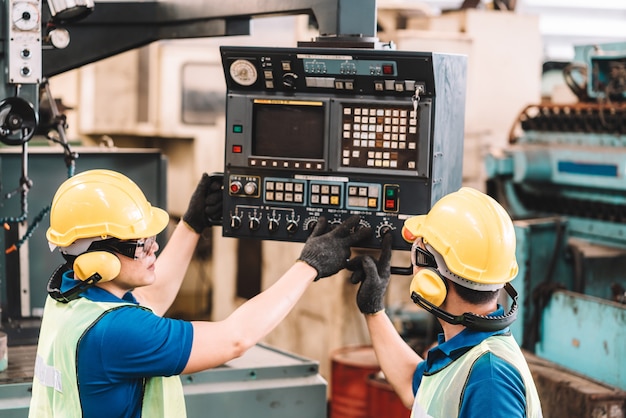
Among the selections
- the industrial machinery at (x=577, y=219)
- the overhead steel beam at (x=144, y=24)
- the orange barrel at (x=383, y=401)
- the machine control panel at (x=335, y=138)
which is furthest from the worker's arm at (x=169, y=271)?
the orange barrel at (x=383, y=401)

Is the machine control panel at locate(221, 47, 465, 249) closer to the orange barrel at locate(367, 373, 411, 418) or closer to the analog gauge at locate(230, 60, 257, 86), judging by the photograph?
the analog gauge at locate(230, 60, 257, 86)

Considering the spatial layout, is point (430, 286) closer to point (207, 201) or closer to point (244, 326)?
point (244, 326)

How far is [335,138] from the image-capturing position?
94.0 inches

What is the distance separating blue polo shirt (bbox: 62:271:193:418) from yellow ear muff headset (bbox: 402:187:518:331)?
1.70 feet

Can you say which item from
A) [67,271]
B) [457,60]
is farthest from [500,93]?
[67,271]

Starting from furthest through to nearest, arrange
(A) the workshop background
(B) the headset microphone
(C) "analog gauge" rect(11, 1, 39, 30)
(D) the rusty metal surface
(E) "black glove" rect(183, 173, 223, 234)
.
Answer: (D) the rusty metal surface, (A) the workshop background, (C) "analog gauge" rect(11, 1, 39, 30), (E) "black glove" rect(183, 173, 223, 234), (B) the headset microphone

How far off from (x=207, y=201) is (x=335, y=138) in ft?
1.50

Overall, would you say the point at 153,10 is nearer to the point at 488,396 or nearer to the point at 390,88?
the point at 390,88

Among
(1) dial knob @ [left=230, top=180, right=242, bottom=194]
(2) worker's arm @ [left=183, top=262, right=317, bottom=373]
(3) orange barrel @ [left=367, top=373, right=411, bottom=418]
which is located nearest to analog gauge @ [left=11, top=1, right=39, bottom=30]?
(1) dial knob @ [left=230, top=180, right=242, bottom=194]

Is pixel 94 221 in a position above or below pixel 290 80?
below

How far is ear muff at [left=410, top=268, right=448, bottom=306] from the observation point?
6.53 ft

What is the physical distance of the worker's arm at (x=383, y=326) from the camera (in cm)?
232

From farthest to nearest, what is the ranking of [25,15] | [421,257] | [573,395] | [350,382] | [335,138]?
[350,382] → [573,395] → [25,15] → [335,138] → [421,257]

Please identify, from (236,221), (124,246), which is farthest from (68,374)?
(236,221)
